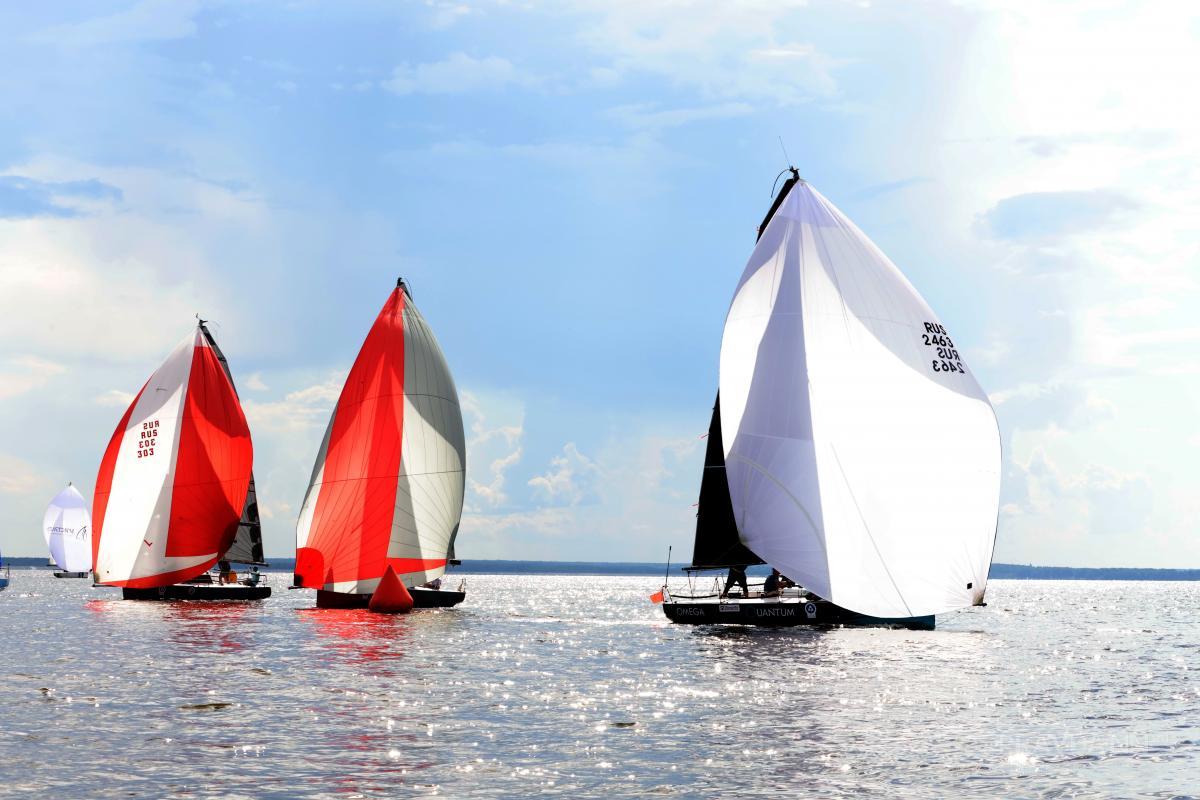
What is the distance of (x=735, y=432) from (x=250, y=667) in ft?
69.2

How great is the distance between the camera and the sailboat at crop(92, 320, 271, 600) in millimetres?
76688

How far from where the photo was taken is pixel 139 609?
260 feet

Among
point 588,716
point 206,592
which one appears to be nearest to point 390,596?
point 206,592

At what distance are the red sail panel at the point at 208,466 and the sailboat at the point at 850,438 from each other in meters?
38.3

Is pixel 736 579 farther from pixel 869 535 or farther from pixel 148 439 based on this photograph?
pixel 148 439

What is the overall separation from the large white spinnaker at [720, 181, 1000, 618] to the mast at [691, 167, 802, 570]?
3.15 meters

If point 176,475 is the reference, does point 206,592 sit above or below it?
below

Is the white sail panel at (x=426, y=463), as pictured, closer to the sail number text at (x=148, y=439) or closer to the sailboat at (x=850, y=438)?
the sailboat at (x=850, y=438)

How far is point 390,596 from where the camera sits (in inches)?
2507

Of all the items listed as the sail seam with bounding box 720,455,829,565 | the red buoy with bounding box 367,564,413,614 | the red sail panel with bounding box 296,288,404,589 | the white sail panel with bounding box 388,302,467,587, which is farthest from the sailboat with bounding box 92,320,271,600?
the sail seam with bounding box 720,455,829,565

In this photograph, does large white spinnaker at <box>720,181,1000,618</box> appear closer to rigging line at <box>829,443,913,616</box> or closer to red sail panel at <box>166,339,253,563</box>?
rigging line at <box>829,443,913,616</box>

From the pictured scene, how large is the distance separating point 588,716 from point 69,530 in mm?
152961

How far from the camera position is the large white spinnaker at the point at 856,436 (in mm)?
48375

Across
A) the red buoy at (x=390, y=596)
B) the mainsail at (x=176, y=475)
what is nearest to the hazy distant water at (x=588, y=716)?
the red buoy at (x=390, y=596)
